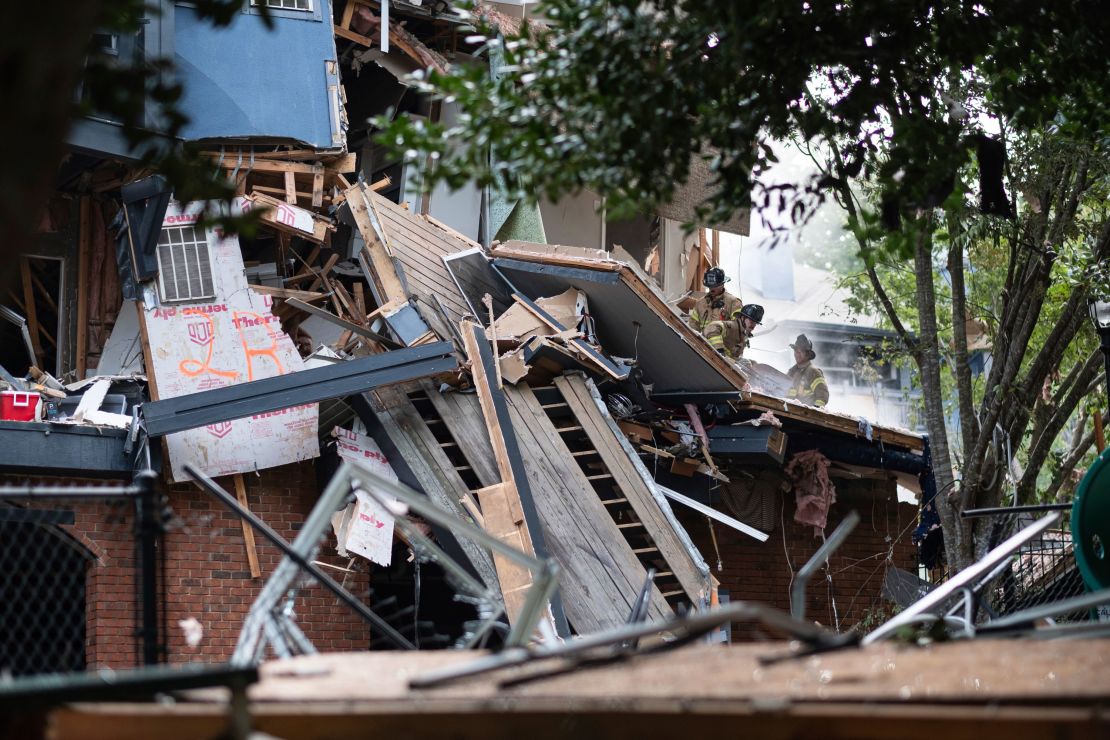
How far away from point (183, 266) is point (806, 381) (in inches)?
315

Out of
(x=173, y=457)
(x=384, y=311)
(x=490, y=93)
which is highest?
(x=490, y=93)

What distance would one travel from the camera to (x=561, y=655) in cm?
403

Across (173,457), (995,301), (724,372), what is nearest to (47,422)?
(173,457)

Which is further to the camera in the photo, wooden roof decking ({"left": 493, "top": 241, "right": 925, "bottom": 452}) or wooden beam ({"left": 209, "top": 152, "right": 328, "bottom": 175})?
wooden beam ({"left": 209, "top": 152, "right": 328, "bottom": 175})

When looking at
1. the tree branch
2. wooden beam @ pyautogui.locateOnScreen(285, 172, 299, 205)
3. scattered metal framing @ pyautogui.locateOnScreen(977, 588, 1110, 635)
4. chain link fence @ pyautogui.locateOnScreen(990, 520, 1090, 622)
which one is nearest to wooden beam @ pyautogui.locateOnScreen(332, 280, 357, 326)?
wooden beam @ pyautogui.locateOnScreen(285, 172, 299, 205)

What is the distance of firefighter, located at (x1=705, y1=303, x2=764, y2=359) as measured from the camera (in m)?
15.6

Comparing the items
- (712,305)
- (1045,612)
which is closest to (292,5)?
(712,305)

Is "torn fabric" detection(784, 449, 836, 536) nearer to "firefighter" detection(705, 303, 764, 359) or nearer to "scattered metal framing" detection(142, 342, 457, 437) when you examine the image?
"firefighter" detection(705, 303, 764, 359)

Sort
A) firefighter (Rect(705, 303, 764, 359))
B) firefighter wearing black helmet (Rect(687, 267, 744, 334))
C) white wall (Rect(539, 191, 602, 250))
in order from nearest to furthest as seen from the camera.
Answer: firefighter (Rect(705, 303, 764, 359)), firefighter wearing black helmet (Rect(687, 267, 744, 334)), white wall (Rect(539, 191, 602, 250))

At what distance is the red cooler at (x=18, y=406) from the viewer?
38.5 feet

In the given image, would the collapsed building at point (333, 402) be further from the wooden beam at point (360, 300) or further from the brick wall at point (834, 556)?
the brick wall at point (834, 556)

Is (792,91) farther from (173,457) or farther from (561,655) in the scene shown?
(173,457)

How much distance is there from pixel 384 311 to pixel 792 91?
245 inches

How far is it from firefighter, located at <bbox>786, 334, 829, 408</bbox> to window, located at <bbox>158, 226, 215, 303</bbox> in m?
7.45
